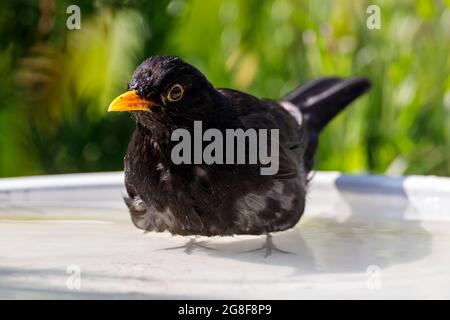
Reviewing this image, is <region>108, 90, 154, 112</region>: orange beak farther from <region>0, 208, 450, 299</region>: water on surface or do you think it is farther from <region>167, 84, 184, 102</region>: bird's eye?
<region>0, 208, 450, 299</region>: water on surface

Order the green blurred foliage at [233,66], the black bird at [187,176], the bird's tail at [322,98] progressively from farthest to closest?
1. the green blurred foliage at [233,66]
2. the bird's tail at [322,98]
3. the black bird at [187,176]

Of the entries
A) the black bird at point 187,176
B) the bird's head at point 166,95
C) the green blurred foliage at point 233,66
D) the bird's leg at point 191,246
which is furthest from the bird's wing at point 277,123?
the green blurred foliage at point 233,66

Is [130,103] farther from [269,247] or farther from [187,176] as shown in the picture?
[269,247]

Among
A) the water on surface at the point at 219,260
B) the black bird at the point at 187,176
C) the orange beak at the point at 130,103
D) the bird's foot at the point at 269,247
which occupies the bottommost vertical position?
the bird's foot at the point at 269,247

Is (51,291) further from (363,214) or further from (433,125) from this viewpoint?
(433,125)

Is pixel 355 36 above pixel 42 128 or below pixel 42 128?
above

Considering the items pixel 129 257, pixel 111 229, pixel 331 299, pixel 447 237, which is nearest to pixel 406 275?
pixel 331 299

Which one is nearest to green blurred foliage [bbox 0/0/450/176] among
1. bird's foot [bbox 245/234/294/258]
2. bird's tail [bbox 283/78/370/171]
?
bird's tail [bbox 283/78/370/171]

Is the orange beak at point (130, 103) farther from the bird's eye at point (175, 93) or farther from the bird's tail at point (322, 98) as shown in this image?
the bird's tail at point (322, 98)
